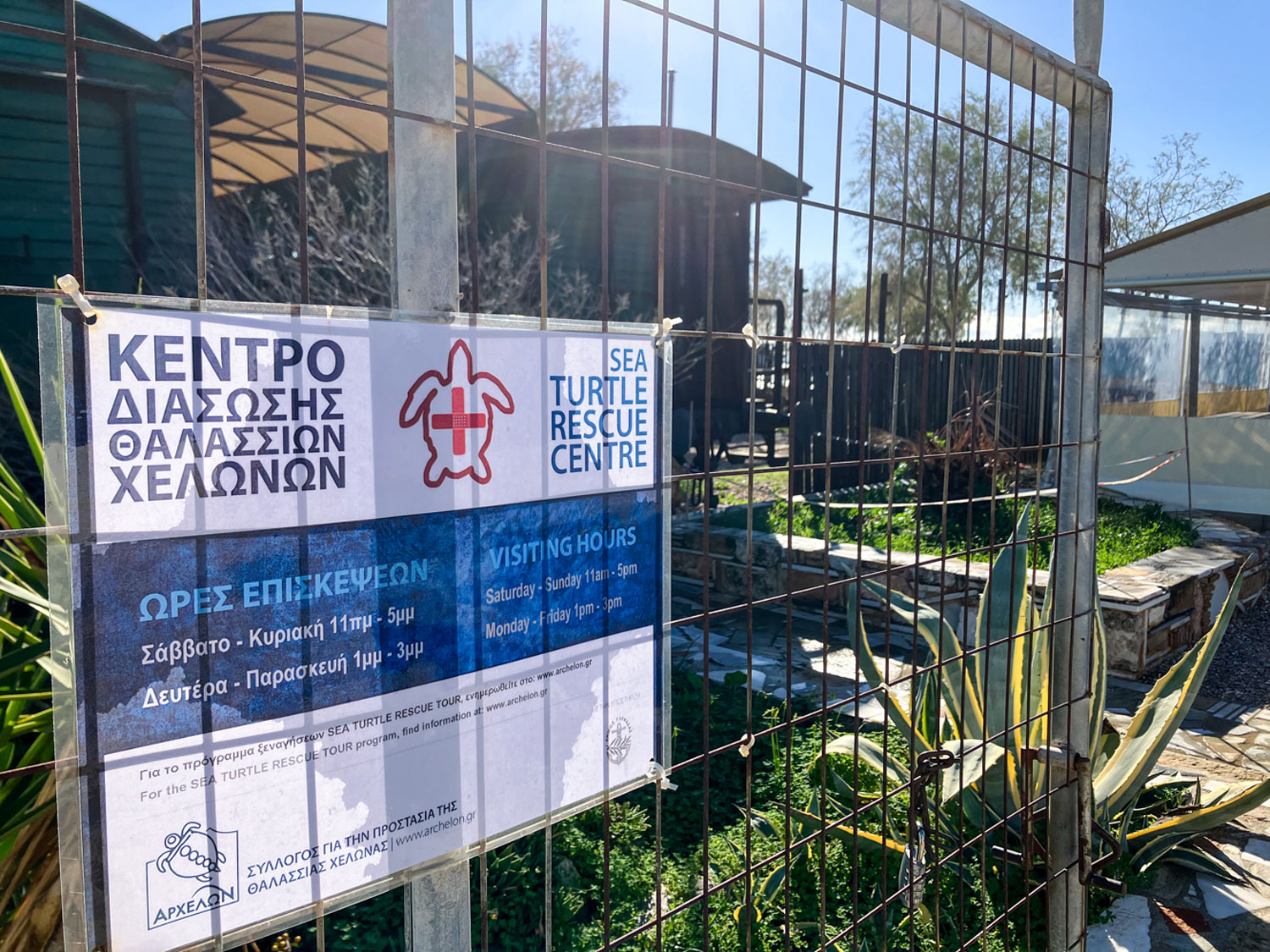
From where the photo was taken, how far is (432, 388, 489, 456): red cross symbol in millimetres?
1144

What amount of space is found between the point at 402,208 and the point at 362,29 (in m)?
7.27

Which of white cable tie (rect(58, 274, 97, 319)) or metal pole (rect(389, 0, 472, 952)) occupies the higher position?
metal pole (rect(389, 0, 472, 952))

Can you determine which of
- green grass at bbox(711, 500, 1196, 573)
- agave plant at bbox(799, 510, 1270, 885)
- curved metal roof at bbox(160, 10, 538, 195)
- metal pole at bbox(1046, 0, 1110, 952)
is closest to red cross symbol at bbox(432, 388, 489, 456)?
metal pole at bbox(1046, 0, 1110, 952)

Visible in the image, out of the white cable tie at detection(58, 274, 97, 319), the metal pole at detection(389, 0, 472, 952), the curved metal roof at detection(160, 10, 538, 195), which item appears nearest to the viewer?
the white cable tie at detection(58, 274, 97, 319)

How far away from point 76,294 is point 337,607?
0.41m

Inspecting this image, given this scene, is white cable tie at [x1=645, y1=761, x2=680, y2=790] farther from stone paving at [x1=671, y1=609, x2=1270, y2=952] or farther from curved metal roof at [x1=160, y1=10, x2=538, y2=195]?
curved metal roof at [x1=160, y1=10, x2=538, y2=195]

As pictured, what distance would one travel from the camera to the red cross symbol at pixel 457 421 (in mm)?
1144

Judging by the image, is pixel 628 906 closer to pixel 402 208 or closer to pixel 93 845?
pixel 93 845

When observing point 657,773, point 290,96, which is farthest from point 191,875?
point 290,96

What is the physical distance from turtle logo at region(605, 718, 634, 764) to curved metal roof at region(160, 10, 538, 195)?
5.99m

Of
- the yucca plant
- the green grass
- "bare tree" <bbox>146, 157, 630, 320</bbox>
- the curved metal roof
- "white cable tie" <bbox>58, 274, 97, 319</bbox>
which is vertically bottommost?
the green grass

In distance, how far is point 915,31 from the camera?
2.00 metres

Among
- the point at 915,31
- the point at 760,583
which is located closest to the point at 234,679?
the point at 915,31

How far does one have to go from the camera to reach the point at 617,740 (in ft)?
4.61
